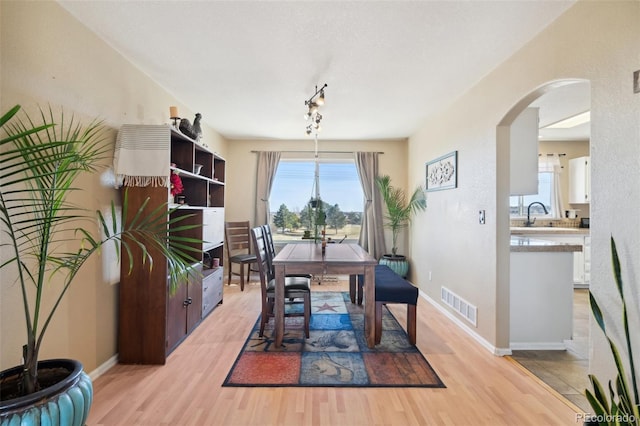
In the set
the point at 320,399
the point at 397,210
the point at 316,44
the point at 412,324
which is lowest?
the point at 320,399

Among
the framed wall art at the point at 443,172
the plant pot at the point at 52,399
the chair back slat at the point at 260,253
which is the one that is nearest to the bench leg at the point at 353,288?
the chair back slat at the point at 260,253

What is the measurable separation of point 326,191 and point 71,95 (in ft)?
12.4

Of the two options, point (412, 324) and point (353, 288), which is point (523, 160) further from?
point (353, 288)

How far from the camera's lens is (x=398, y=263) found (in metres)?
4.57

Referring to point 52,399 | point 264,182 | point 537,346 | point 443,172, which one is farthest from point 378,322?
point 264,182

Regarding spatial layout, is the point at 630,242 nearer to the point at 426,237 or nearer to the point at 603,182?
the point at 603,182

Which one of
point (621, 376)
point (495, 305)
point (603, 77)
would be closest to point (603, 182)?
point (603, 77)

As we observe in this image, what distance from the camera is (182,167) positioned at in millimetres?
2885

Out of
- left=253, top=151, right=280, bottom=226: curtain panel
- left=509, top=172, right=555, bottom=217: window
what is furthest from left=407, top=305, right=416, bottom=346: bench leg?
left=509, top=172, right=555, bottom=217: window

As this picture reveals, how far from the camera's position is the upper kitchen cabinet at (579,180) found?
15.7ft

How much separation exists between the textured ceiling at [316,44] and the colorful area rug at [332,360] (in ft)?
8.24

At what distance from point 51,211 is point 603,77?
292 centimetres

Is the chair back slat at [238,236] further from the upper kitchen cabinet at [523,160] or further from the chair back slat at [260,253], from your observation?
the upper kitchen cabinet at [523,160]

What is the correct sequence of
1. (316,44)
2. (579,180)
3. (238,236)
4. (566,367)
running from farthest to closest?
1. (579,180)
2. (238,236)
3. (566,367)
4. (316,44)
